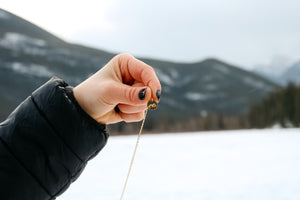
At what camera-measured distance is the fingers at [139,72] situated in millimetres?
812

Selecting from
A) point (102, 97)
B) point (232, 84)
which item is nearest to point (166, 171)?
point (102, 97)

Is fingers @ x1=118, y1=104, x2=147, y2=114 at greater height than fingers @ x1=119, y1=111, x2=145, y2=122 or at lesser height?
greater

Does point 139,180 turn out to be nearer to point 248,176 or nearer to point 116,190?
point 116,190

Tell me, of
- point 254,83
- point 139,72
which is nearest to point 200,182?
point 139,72

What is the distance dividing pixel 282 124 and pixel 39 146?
114 feet

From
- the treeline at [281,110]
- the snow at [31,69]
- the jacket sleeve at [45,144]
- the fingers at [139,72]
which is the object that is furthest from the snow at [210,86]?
the jacket sleeve at [45,144]

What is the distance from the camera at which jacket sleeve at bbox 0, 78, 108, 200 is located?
753 mm

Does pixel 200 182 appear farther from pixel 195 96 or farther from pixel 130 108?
pixel 195 96

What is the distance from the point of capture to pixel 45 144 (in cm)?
78

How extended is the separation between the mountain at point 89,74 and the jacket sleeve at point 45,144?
78.5 ft

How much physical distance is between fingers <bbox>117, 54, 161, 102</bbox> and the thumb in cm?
3

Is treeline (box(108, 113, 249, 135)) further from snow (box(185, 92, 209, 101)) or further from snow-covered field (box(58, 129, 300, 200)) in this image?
snow-covered field (box(58, 129, 300, 200))

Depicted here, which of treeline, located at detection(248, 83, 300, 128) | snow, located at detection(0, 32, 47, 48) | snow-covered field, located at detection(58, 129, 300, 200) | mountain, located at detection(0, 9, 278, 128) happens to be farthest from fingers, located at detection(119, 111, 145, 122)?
snow, located at detection(0, 32, 47, 48)

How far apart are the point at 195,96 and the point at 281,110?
116 ft
